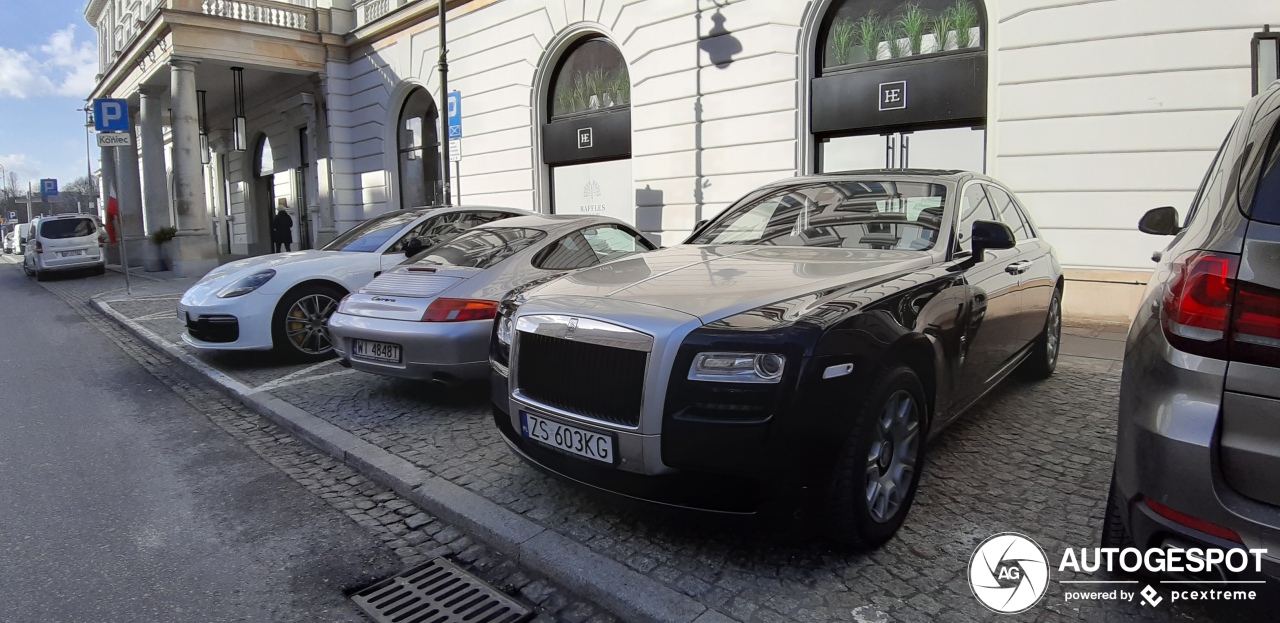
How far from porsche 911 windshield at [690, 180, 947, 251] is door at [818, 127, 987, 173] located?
463cm

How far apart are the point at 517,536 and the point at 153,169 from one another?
870 inches

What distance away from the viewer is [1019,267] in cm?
468

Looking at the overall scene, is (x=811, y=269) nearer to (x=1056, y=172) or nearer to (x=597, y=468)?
(x=597, y=468)

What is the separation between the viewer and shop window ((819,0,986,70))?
30.9 feet

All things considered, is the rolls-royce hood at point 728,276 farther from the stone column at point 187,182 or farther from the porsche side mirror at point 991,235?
the stone column at point 187,182

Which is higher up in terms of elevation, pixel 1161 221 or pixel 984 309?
pixel 1161 221

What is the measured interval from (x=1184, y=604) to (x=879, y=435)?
3.62 feet

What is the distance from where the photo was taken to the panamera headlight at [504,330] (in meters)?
3.63

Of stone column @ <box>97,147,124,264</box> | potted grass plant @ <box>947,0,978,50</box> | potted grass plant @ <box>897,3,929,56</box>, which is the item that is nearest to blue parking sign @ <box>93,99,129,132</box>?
potted grass plant @ <box>897,3,929,56</box>

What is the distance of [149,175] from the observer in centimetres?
2073

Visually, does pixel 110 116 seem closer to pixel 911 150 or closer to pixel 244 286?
pixel 244 286

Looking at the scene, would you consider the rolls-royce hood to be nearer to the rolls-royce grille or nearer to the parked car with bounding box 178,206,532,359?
the rolls-royce grille

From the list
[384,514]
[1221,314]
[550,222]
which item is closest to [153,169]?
[550,222]

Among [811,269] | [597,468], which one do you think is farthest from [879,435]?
[597,468]
